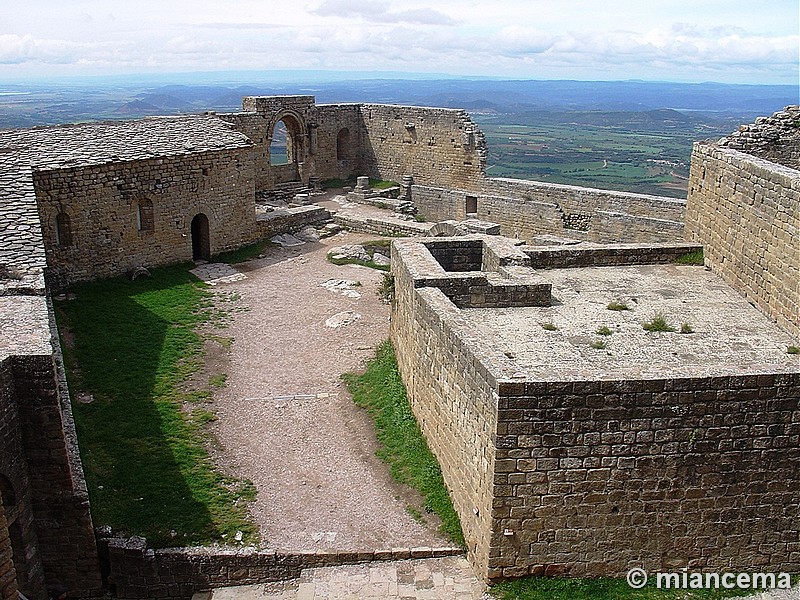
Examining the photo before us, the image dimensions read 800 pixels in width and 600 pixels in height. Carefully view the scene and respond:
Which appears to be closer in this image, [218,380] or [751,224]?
[751,224]

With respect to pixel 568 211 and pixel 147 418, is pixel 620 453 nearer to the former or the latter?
pixel 147 418

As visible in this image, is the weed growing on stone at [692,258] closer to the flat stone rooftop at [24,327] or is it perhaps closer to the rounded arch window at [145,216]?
the flat stone rooftop at [24,327]

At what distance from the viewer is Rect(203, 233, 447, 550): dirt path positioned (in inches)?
334

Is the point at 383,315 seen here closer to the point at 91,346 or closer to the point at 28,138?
the point at 91,346

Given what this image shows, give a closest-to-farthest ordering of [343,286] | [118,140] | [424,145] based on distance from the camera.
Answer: [343,286] < [118,140] < [424,145]

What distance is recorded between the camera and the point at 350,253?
18.6m

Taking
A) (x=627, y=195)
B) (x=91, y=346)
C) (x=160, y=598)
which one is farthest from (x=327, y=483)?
(x=627, y=195)

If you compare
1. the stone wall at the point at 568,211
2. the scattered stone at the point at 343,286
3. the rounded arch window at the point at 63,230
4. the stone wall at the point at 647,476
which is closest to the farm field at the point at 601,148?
the stone wall at the point at 568,211

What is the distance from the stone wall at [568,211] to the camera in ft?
55.7

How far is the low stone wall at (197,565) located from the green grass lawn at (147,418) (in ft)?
0.71

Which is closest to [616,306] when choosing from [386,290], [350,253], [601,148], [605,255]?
[605,255]

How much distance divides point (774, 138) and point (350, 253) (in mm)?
9828

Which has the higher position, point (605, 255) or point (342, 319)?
point (605, 255)

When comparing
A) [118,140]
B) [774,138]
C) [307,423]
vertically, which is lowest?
[307,423]
